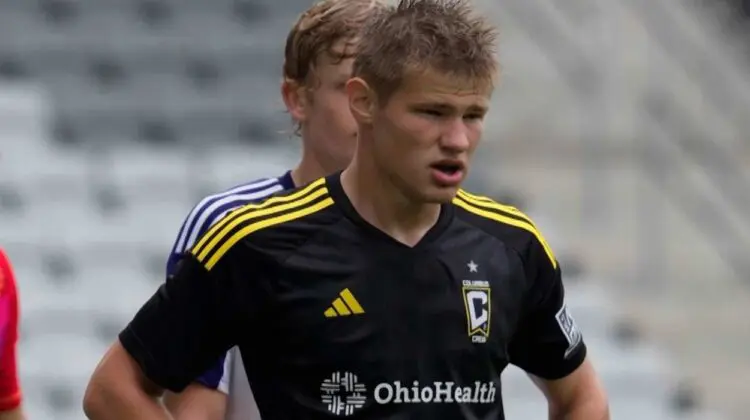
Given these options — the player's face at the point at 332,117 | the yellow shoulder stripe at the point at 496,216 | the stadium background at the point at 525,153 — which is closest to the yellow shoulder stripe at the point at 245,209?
the yellow shoulder stripe at the point at 496,216

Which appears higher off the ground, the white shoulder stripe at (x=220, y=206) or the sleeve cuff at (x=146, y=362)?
the white shoulder stripe at (x=220, y=206)

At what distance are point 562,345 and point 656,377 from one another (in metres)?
4.19

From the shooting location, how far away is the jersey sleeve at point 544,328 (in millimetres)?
2549

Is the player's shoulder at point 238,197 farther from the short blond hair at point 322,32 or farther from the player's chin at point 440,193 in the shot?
the player's chin at point 440,193

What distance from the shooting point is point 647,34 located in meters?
7.18

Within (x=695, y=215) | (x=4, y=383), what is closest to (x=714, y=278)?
(x=695, y=215)

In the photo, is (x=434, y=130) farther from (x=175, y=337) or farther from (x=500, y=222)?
(x=175, y=337)

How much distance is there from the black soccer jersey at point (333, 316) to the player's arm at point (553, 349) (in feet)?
0.26

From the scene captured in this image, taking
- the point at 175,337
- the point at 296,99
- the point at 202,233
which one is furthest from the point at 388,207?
the point at 296,99

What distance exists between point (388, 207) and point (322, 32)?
67 centimetres

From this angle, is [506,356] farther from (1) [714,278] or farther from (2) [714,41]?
(2) [714,41]

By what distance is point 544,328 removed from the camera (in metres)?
2.58

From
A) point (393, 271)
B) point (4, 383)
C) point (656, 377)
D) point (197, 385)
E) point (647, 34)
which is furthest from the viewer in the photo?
point (647, 34)

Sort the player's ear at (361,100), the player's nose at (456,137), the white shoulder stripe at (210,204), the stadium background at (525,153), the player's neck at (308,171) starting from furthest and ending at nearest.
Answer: the stadium background at (525,153)
the player's neck at (308,171)
the white shoulder stripe at (210,204)
the player's ear at (361,100)
the player's nose at (456,137)
